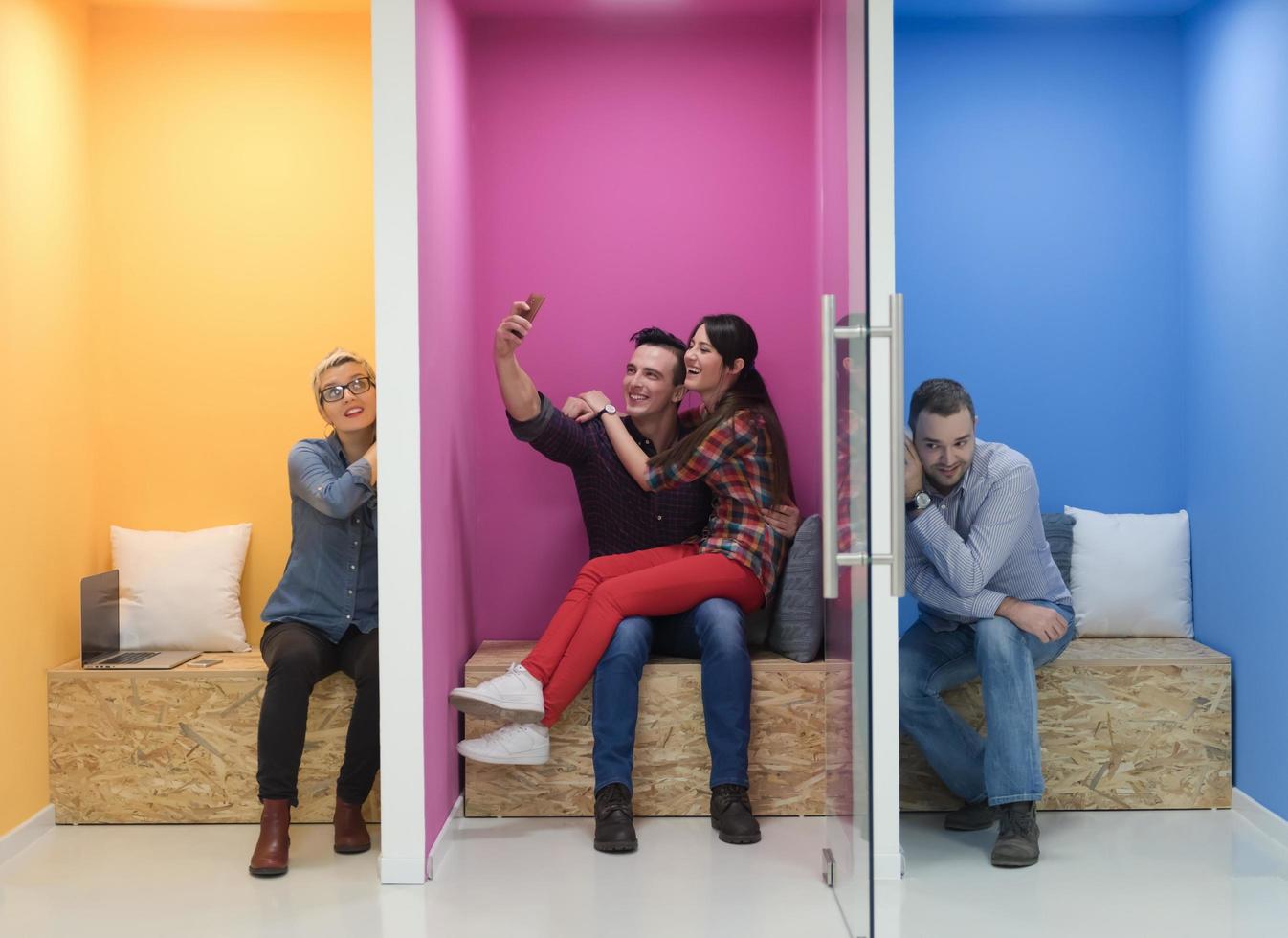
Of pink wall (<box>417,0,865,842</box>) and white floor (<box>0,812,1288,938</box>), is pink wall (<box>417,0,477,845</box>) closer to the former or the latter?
pink wall (<box>417,0,865,842</box>)

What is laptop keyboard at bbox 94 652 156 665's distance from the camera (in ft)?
12.3

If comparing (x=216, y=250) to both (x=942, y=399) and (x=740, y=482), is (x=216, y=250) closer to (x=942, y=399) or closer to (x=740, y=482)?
(x=740, y=482)

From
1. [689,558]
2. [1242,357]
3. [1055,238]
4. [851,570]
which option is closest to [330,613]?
[689,558]

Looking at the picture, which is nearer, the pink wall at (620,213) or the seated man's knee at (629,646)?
the seated man's knee at (629,646)

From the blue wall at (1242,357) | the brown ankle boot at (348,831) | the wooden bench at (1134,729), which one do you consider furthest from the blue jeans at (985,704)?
the brown ankle boot at (348,831)

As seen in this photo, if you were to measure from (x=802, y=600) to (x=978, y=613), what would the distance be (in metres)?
0.54

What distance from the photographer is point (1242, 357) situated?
3.68 m

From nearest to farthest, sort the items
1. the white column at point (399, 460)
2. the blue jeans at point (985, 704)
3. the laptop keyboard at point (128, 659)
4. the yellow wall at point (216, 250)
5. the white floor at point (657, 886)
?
1. the white floor at point (657, 886)
2. the white column at point (399, 460)
3. the blue jeans at point (985, 704)
4. the laptop keyboard at point (128, 659)
5. the yellow wall at point (216, 250)

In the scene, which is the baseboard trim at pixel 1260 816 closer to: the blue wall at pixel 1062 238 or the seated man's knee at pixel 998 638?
the seated man's knee at pixel 998 638

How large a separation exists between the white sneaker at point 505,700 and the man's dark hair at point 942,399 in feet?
4.16

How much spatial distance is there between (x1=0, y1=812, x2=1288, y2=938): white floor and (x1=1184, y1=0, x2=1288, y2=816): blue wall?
0.43 meters

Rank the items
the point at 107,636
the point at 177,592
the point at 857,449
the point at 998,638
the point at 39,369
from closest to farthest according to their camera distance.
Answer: the point at 857,449, the point at 998,638, the point at 39,369, the point at 107,636, the point at 177,592

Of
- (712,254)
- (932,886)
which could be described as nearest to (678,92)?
(712,254)

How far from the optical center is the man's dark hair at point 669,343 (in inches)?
159
